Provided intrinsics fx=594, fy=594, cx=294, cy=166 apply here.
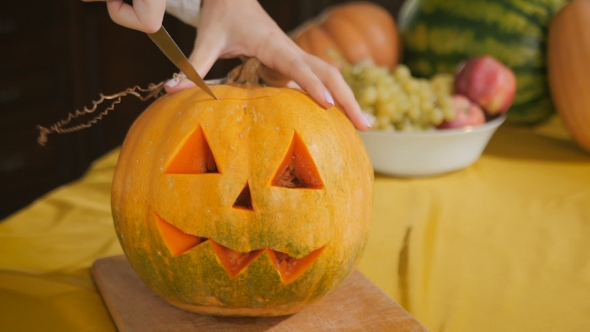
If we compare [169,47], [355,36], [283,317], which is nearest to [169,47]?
[169,47]

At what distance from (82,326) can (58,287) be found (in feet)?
0.34

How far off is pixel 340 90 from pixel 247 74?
14 cm

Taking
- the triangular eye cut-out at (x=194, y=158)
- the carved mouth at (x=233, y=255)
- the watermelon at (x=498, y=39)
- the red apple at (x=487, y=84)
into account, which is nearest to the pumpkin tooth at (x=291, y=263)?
the carved mouth at (x=233, y=255)

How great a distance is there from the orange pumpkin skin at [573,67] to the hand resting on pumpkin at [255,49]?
28.1 inches

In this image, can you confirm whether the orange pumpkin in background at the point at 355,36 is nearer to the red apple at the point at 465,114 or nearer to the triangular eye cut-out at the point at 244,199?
the red apple at the point at 465,114

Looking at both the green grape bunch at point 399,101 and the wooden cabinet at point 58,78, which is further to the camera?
the wooden cabinet at point 58,78

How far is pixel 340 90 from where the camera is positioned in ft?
2.85

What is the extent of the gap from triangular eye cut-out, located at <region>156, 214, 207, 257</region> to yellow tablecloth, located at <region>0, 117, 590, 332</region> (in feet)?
0.53

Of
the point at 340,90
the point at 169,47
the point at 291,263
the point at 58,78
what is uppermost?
the point at 169,47

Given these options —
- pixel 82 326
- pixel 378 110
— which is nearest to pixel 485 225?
pixel 378 110

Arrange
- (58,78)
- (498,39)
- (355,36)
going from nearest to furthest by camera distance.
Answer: (498,39) → (355,36) → (58,78)

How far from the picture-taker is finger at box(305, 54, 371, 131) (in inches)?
34.4

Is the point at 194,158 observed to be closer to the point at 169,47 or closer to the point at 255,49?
the point at 169,47

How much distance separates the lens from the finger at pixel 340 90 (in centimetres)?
87
